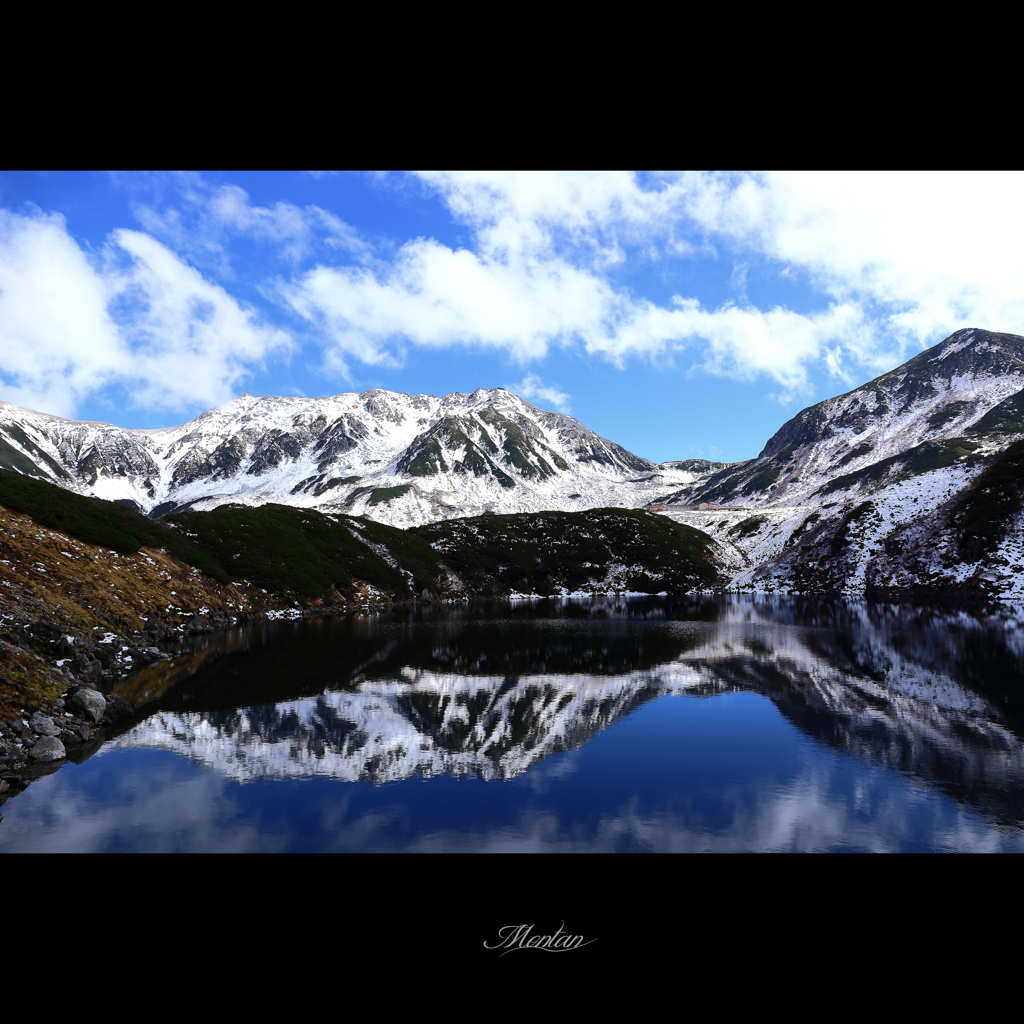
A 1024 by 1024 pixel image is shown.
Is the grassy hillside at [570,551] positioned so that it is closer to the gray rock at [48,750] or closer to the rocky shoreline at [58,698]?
the rocky shoreline at [58,698]

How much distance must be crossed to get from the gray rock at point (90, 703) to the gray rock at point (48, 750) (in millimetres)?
3948

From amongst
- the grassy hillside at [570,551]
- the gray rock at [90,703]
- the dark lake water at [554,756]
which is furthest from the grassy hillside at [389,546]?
the gray rock at [90,703]

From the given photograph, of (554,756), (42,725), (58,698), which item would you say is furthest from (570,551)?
(42,725)

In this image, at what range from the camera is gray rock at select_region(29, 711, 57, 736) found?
24.0 metres

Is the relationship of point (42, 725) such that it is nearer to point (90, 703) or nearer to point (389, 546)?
point (90, 703)

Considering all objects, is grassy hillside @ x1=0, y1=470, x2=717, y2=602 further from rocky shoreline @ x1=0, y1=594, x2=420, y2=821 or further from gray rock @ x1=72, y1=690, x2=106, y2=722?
gray rock @ x1=72, y1=690, x2=106, y2=722

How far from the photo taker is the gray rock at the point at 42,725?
24.0 m
